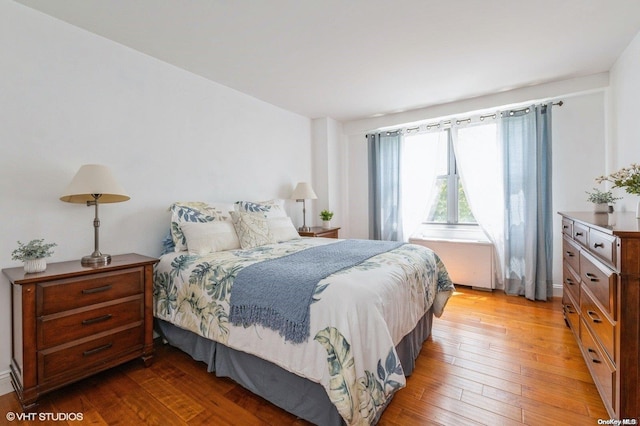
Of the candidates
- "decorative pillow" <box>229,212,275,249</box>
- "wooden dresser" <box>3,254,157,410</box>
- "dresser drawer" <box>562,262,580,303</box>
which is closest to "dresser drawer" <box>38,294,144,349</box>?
"wooden dresser" <box>3,254,157,410</box>

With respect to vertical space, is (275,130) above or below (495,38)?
below

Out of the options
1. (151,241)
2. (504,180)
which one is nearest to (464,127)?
(504,180)

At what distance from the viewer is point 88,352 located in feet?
5.86

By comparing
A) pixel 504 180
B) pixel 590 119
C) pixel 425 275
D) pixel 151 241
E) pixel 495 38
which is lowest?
pixel 425 275

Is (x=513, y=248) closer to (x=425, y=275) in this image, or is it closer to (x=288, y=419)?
(x=425, y=275)

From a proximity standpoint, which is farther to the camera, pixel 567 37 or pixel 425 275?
pixel 567 37

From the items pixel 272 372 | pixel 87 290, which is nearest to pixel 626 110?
pixel 272 372

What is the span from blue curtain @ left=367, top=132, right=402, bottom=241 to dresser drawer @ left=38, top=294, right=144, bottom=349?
3273 mm

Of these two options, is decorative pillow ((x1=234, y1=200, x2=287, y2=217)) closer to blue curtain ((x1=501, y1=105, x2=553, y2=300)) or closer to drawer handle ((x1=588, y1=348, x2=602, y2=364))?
drawer handle ((x1=588, y1=348, x2=602, y2=364))

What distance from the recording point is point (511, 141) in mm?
3459

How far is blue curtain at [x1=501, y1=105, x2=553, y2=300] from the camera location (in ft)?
10.8

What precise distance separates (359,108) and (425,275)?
2719 millimetres

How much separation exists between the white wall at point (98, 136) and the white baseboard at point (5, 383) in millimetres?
21

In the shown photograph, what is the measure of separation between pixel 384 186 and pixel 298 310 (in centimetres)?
326
